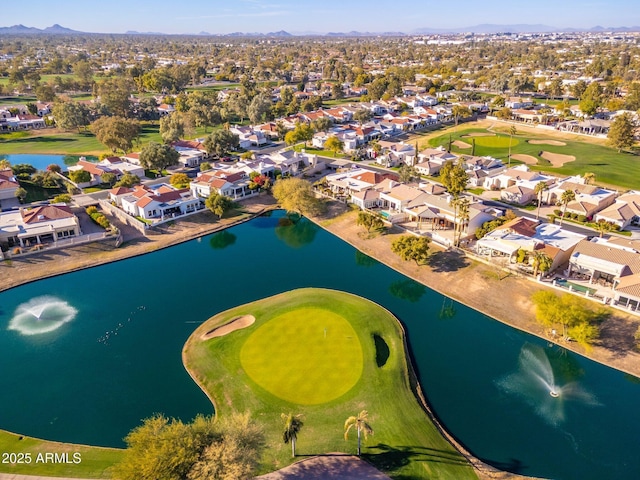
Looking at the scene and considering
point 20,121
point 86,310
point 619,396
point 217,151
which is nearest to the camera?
point 619,396

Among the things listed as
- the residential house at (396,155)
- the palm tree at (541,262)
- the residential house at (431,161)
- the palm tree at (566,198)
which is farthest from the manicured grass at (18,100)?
the palm tree at (541,262)

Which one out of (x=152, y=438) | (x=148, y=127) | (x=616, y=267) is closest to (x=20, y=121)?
(x=148, y=127)

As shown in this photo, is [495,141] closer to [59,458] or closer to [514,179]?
[514,179]

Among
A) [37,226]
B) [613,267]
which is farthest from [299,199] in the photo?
[613,267]

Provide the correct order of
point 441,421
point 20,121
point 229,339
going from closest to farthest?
point 441,421, point 229,339, point 20,121

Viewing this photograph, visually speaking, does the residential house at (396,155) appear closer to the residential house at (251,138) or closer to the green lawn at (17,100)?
the residential house at (251,138)

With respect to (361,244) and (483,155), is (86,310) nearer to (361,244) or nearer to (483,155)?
(361,244)
